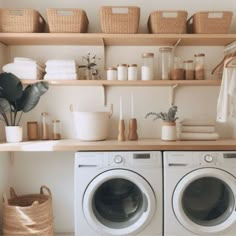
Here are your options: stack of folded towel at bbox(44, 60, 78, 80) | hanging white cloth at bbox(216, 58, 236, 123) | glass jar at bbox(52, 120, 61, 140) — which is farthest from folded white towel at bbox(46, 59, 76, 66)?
hanging white cloth at bbox(216, 58, 236, 123)

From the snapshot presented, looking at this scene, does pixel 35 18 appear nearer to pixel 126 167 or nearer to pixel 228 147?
pixel 126 167

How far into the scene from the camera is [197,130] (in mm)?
2488

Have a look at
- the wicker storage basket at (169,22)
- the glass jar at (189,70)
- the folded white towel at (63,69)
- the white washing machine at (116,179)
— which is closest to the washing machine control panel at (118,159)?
the white washing machine at (116,179)

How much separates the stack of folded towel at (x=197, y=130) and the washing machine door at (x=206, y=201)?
40 cm

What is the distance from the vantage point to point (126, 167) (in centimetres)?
216

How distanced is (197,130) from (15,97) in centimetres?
158

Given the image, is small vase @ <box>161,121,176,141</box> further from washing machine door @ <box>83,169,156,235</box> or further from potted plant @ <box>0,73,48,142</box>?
potted plant @ <box>0,73,48,142</box>

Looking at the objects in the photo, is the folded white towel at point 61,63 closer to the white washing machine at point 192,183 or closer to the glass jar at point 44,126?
the glass jar at point 44,126

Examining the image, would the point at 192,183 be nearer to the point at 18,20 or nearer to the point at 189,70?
the point at 189,70

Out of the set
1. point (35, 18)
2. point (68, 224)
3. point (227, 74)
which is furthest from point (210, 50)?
point (68, 224)

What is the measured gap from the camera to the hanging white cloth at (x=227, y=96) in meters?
2.30

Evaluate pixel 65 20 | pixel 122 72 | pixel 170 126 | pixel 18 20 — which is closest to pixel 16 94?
pixel 18 20

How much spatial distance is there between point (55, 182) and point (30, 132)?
0.54m

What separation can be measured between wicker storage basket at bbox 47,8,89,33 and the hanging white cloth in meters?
1.28
